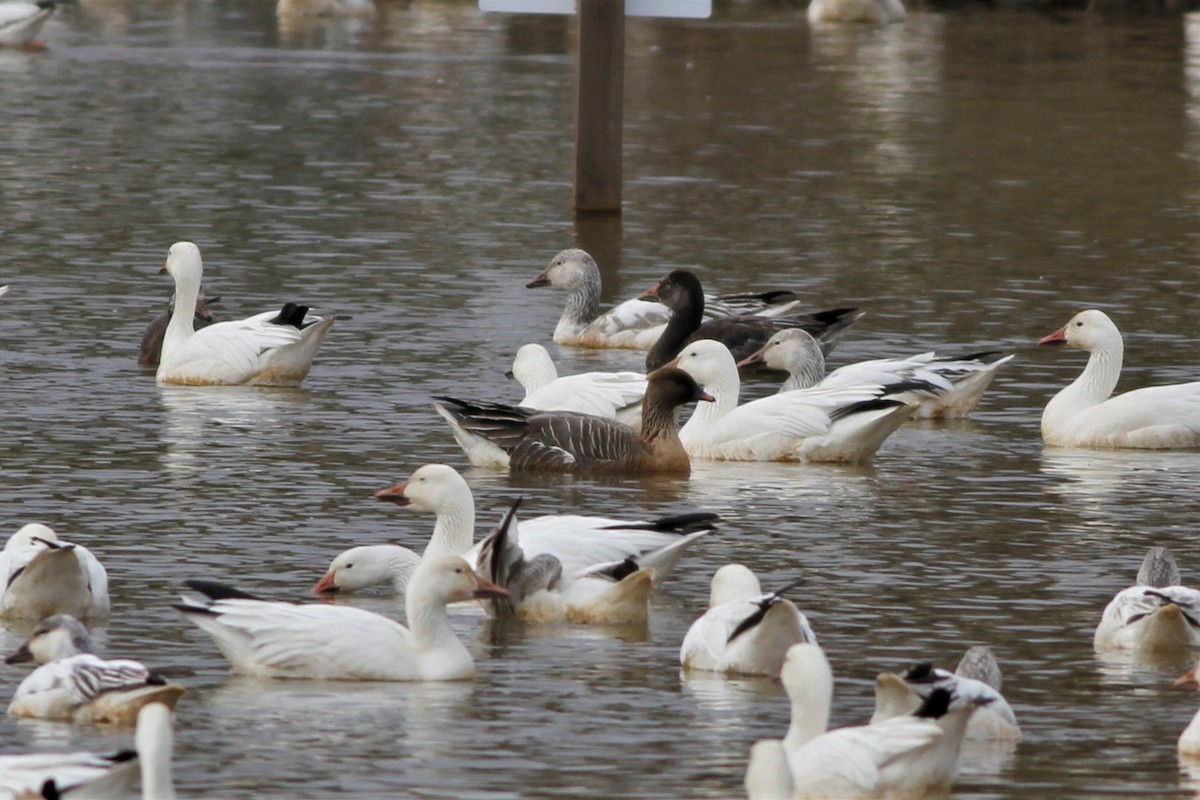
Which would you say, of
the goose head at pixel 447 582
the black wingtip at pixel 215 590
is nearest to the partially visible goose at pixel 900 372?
the goose head at pixel 447 582

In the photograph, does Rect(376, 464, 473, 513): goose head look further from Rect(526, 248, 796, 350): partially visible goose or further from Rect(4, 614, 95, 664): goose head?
Rect(526, 248, 796, 350): partially visible goose

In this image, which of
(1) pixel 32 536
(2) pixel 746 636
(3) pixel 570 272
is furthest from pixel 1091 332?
(1) pixel 32 536

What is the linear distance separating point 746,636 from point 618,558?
1.46 meters

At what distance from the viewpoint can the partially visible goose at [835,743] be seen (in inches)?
297

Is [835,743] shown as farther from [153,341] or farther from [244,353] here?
[153,341]

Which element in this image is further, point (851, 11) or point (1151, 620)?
point (851, 11)

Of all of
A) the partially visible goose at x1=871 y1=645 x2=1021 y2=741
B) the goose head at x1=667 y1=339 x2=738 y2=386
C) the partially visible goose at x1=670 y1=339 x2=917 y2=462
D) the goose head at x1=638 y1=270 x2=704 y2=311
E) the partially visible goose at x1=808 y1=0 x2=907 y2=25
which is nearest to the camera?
the partially visible goose at x1=871 y1=645 x2=1021 y2=741

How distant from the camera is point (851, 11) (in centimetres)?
5272

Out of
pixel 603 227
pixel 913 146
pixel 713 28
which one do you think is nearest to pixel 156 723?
pixel 603 227

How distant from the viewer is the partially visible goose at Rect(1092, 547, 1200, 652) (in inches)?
392

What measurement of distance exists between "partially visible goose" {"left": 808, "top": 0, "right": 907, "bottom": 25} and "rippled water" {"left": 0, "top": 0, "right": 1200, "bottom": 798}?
9822 mm

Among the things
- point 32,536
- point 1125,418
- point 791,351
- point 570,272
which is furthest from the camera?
point 570,272

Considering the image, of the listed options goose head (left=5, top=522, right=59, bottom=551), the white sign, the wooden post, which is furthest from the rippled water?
the white sign

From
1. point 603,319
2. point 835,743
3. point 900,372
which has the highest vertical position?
point 835,743
